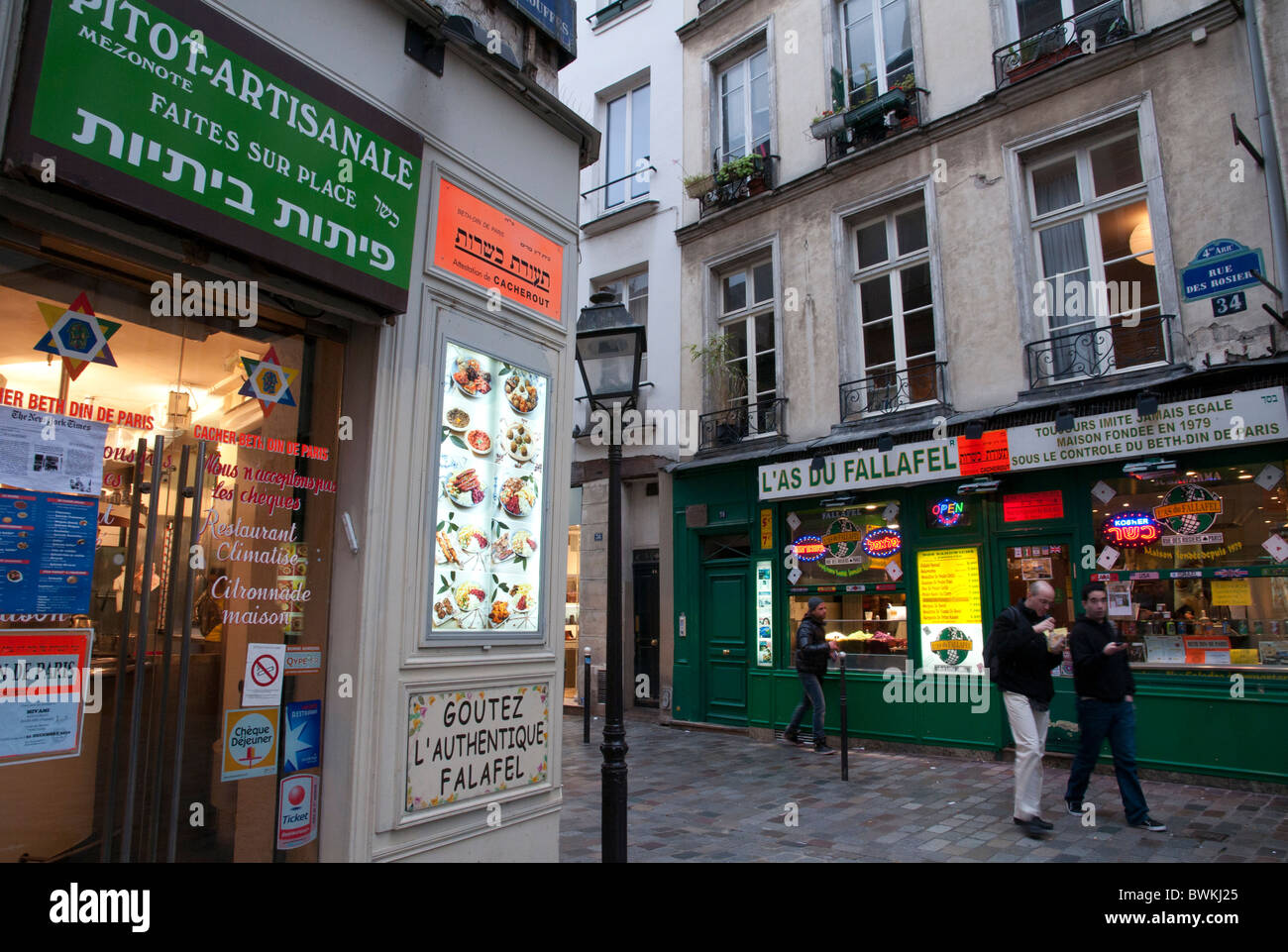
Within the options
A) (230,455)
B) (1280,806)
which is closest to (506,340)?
(230,455)

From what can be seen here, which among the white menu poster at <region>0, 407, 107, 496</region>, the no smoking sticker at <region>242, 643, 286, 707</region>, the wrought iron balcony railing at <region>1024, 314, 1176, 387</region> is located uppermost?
the wrought iron balcony railing at <region>1024, 314, 1176, 387</region>

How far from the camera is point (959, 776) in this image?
26.3 feet

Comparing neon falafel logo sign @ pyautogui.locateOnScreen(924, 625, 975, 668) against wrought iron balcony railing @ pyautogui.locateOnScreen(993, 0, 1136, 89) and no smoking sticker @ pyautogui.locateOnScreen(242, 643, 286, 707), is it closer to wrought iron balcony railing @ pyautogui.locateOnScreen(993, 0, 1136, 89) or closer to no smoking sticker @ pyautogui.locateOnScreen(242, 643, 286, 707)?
wrought iron balcony railing @ pyautogui.locateOnScreen(993, 0, 1136, 89)

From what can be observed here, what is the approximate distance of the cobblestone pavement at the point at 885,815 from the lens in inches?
217

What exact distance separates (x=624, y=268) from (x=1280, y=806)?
11240 mm

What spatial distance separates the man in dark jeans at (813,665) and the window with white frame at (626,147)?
8271mm

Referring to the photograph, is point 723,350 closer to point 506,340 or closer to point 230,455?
point 506,340

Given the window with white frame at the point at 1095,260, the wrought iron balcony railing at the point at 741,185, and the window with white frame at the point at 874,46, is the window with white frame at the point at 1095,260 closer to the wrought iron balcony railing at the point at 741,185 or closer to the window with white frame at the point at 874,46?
the window with white frame at the point at 874,46

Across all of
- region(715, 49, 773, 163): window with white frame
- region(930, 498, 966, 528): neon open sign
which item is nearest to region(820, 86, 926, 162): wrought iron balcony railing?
region(715, 49, 773, 163): window with white frame

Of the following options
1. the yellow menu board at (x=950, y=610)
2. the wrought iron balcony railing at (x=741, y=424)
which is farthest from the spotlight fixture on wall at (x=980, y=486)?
the wrought iron balcony railing at (x=741, y=424)

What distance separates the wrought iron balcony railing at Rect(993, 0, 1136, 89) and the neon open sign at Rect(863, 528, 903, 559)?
5.50 metres

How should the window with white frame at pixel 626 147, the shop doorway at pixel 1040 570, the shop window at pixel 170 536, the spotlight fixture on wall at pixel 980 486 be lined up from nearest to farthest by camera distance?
the shop window at pixel 170 536 < the shop doorway at pixel 1040 570 < the spotlight fixture on wall at pixel 980 486 < the window with white frame at pixel 626 147

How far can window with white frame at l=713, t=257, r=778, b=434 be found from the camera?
38.1 ft

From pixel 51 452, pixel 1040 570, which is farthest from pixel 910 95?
pixel 51 452
